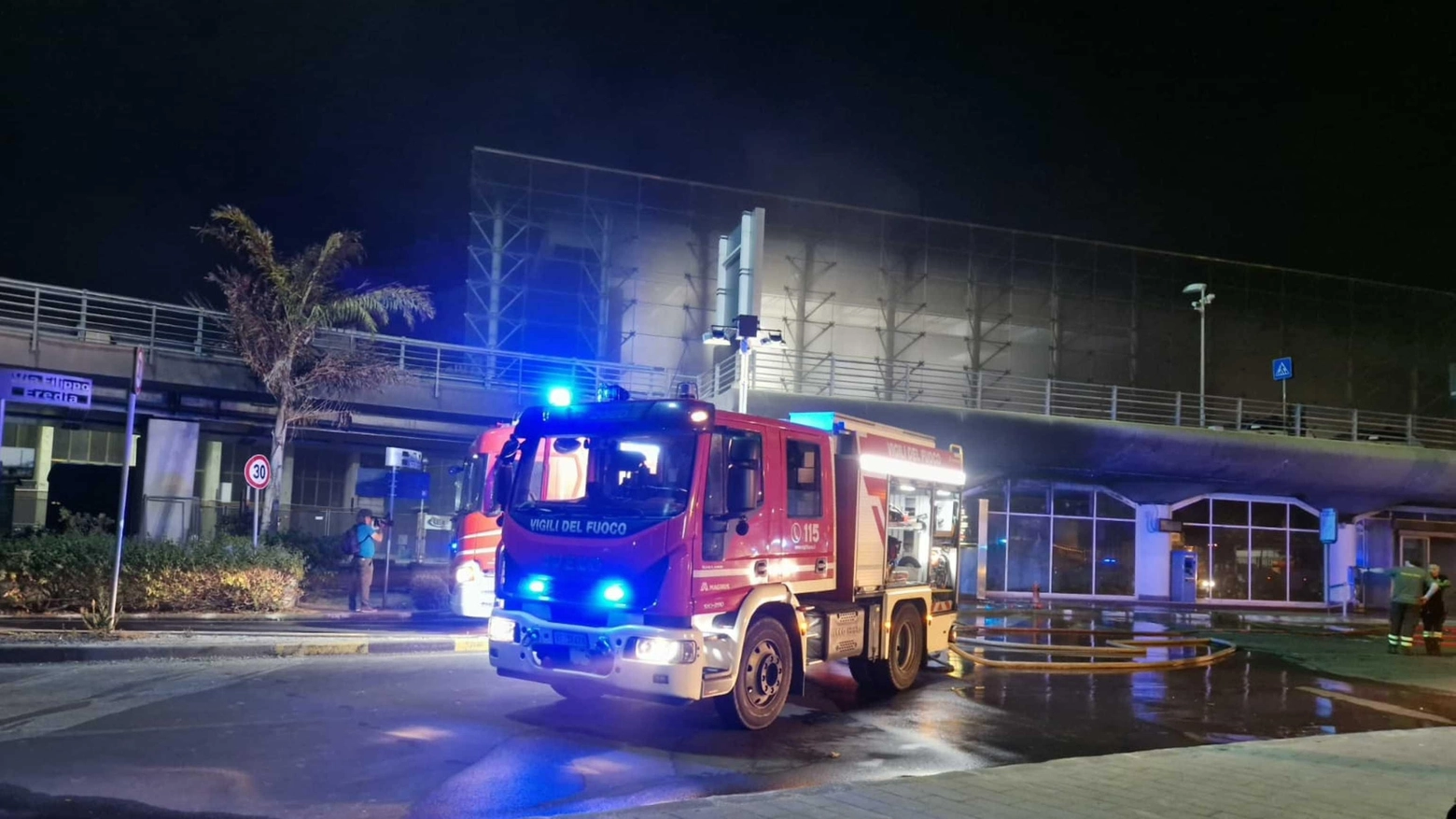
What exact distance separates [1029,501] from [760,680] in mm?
22862

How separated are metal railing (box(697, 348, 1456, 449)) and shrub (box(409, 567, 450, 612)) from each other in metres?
8.08

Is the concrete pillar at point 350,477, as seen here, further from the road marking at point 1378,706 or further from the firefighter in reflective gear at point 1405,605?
the firefighter in reflective gear at point 1405,605

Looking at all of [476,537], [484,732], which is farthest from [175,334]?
[484,732]

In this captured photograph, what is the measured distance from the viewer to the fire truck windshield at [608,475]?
8125mm

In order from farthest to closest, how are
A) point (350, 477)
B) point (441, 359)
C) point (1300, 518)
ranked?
point (350, 477)
point (1300, 518)
point (441, 359)

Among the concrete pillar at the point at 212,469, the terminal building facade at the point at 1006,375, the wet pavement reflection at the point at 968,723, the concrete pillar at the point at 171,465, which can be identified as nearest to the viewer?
the wet pavement reflection at the point at 968,723

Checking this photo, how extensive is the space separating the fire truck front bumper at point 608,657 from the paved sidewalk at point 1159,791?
1.87 meters

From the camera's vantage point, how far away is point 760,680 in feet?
28.2

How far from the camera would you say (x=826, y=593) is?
393 inches

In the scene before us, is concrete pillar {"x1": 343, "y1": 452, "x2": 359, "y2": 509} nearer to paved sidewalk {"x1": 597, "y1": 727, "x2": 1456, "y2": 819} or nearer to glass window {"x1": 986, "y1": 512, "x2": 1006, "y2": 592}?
glass window {"x1": 986, "y1": 512, "x2": 1006, "y2": 592}

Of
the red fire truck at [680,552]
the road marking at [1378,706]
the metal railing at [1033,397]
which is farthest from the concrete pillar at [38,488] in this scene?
the road marking at [1378,706]

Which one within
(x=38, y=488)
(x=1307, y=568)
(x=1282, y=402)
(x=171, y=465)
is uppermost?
(x=1282, y=402)

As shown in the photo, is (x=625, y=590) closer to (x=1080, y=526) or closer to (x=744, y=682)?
(x=744, y=682)

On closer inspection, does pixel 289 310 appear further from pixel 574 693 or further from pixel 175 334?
pixel 574 693
